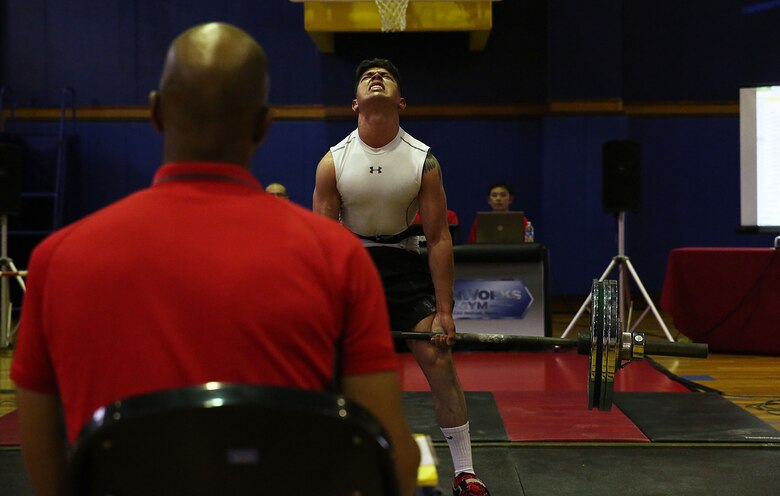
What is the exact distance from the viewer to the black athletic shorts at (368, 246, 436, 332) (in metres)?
2.87

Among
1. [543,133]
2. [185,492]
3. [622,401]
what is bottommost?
[622,401]

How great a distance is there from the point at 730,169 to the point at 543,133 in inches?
76.6

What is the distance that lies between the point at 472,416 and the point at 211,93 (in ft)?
10.4

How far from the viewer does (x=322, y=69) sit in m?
8.78

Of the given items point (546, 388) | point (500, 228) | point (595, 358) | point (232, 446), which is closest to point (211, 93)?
point (232, 446)

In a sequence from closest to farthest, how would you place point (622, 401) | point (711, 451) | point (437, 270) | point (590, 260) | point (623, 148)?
point (437, 270) < point (711, 451) < point (622, 401) < point (623, 148) < point (590, 260)

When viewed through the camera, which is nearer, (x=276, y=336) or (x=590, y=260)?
(x=276, y=336)

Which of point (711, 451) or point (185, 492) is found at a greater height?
point (185, 492)

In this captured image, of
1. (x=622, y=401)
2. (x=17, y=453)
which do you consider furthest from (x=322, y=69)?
(x=17, y=453)

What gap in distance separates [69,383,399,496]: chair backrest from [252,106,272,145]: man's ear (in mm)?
404

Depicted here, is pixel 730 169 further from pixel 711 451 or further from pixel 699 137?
pixel 711 451

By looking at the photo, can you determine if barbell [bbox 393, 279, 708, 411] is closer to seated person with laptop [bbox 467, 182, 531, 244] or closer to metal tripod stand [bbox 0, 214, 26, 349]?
seated person with laptop [bbox 467, 182, 531, 244]

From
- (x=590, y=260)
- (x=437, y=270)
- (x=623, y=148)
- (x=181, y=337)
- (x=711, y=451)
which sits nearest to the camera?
(x=181, y=337)

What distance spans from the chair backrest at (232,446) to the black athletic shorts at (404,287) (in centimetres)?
196
